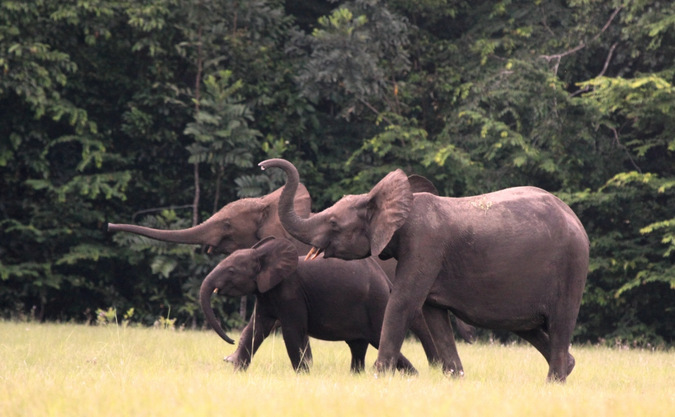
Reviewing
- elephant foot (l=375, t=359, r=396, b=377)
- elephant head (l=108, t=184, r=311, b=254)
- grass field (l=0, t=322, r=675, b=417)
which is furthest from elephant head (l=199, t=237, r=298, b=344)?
elephant foot (l=375, t=359, r=396, b=377)

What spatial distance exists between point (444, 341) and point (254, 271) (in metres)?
2.02

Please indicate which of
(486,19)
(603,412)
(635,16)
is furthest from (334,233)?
(486,19)

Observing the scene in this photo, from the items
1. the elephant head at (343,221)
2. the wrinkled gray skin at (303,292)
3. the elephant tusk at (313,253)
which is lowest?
the wrinkled gray skin at (303,292)

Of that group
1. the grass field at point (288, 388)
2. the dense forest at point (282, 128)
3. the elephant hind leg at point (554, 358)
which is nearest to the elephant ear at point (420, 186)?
the elephant hind leg at point (554, 358)

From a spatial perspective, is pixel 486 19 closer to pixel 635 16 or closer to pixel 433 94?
pixel 433 94

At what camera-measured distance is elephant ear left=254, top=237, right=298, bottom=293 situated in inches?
404

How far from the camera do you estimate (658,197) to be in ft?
70.6

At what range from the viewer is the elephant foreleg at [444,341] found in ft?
31.7

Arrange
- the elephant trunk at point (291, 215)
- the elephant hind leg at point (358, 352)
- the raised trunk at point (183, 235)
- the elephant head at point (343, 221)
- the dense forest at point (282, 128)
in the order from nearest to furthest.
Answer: the elephant head at point (343, 221), the elephant trunk at point (291, 215), the elephant hind leg at point (358, 352), the raised trunk at point (183, 235), the dense forest at point (282, 128)

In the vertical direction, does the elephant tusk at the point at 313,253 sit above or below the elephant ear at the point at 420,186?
below

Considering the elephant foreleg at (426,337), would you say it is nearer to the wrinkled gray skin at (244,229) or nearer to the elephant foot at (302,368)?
the elephant foot at (302,368)

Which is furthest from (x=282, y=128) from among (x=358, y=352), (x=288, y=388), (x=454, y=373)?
(x=288, y=388)

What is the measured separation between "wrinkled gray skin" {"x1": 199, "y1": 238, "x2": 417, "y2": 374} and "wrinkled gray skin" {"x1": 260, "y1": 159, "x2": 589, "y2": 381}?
37.6 inches

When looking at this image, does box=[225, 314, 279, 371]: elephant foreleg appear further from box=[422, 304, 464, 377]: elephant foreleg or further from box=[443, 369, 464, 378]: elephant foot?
box=[443, 369, 464, 378]: elephant foot
